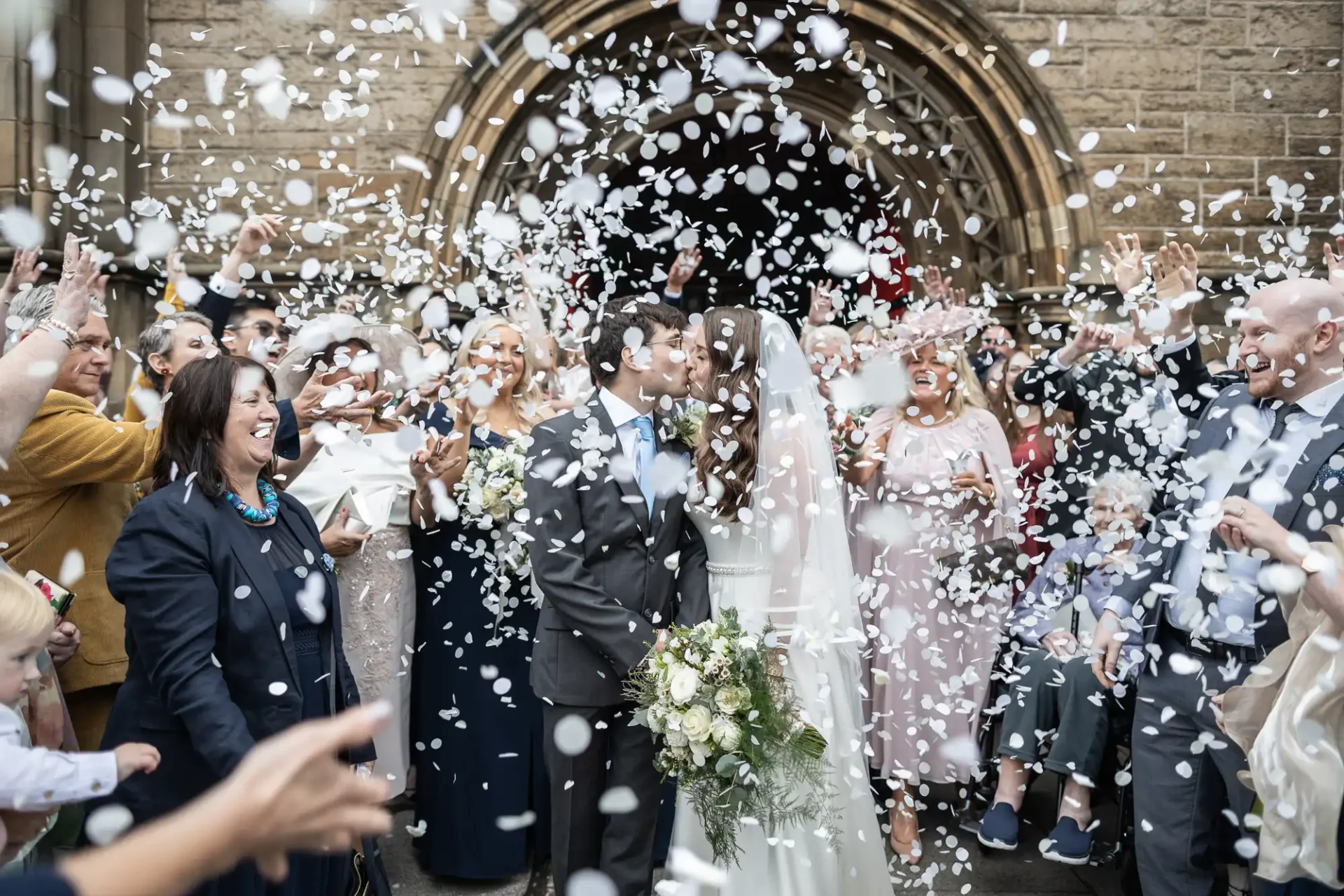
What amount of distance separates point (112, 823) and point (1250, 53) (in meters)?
8.79

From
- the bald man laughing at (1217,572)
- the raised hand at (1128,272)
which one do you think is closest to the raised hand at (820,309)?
the raised hand at (1128,272)

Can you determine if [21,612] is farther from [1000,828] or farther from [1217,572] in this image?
[1000,828]

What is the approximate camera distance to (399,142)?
794cm

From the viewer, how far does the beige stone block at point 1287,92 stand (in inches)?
323

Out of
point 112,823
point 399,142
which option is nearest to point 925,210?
point 399,142

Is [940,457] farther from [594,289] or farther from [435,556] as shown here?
[594,289]

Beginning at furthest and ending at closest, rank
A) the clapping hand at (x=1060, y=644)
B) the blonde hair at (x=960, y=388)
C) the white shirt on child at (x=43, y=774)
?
the blonde hair at (x=960, y=388) < the clapping hand at (x=1060, y=644) < the white shirt on child at (x=43, y=774)

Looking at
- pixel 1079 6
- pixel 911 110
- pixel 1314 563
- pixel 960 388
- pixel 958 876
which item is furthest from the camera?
pixel 911 110

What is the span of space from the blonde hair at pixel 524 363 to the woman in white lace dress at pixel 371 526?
0.43 metres

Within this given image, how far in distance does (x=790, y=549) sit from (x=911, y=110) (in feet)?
19.5

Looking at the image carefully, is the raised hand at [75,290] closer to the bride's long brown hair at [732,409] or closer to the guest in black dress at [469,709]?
the guest in black dress at [469,709]

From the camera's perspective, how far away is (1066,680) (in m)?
4.42

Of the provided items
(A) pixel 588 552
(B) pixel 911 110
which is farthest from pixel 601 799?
(B) pixel 911 110

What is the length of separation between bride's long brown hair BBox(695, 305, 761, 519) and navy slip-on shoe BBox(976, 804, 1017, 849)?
195 centimetres
